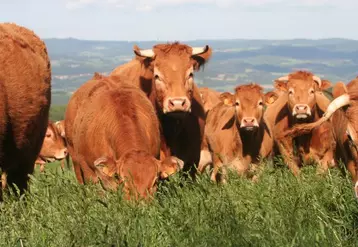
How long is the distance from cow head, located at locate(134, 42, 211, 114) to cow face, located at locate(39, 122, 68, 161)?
15332 millimetres

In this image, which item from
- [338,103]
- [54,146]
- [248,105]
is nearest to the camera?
[338,103]

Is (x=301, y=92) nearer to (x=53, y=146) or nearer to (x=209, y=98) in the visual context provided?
(x=209, y=98)

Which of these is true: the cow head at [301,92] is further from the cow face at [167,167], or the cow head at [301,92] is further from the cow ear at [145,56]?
the cow face at [167,167]

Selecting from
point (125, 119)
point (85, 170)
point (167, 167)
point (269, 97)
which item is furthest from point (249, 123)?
point (167, 167)

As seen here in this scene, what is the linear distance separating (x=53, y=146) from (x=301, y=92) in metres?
13.3

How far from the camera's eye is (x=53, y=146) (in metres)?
25.5

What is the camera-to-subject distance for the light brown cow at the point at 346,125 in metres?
7.31

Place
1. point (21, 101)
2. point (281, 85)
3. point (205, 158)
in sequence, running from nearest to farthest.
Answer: point (21, 101) < point (281, 85) < point (205, 158)

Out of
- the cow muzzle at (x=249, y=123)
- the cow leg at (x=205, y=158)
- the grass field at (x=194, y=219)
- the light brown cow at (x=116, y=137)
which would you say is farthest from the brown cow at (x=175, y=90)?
the cow leg at (x=205, y=158)

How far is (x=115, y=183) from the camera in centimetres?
721

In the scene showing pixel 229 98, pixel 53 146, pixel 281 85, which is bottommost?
pixel 53 146

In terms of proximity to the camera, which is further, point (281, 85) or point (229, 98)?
point (281, 85)

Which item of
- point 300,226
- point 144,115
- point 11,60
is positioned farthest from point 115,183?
point 300,226

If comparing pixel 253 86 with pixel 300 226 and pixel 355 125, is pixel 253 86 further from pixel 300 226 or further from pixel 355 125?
pixel 300 226
